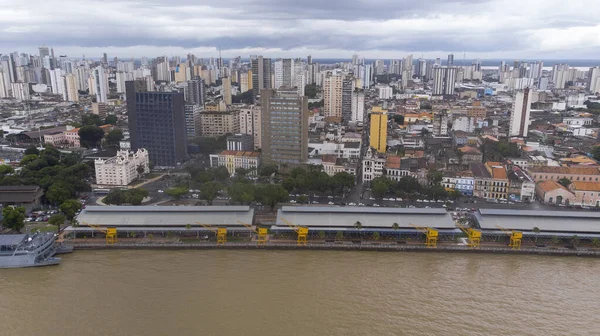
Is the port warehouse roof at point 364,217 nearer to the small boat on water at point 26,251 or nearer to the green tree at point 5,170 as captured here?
the small boat on water at point 26,251

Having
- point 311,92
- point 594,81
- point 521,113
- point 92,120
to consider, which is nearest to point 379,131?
point 521,113

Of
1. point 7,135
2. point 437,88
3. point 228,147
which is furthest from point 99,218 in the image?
point 437,88

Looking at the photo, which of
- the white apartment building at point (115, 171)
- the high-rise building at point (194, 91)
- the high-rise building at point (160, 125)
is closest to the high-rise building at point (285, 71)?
the high-rise building at point (194, 91)

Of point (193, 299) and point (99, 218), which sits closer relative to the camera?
point (193, 299)

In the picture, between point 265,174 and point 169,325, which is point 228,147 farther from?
point 169,325

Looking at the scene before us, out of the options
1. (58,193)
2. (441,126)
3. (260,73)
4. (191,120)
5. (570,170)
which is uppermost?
(260,73)

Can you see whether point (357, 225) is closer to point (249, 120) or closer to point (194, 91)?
point (249, 120)

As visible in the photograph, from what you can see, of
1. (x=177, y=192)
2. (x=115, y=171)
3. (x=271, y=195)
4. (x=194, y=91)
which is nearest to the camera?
(x=271, y=195)
